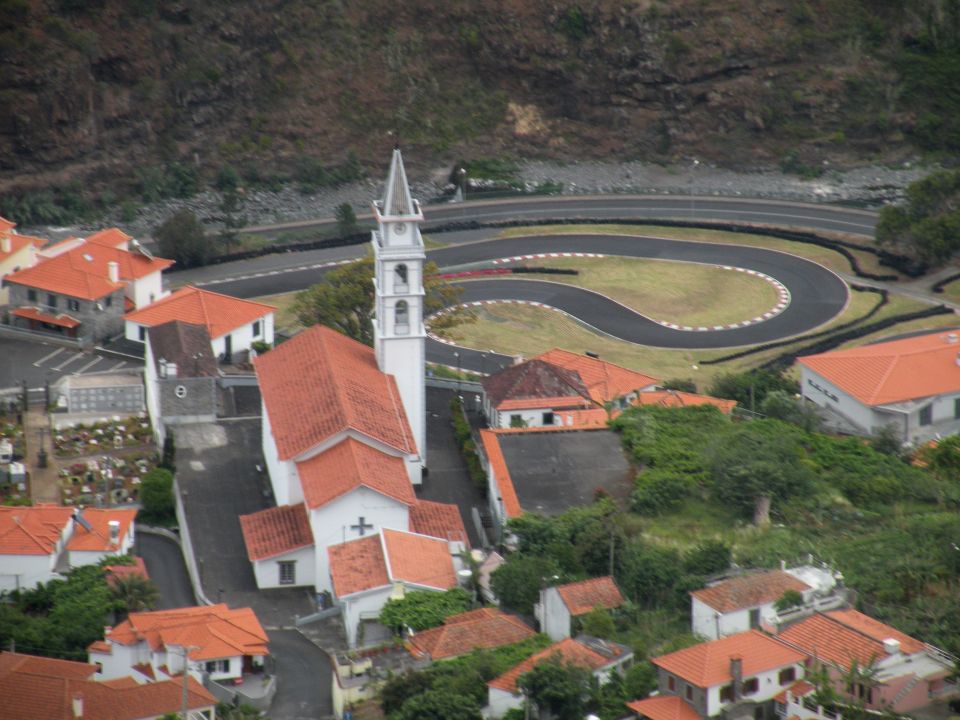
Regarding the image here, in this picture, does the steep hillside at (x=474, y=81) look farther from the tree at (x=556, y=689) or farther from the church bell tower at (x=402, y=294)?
the tree at (x=556, y=689)

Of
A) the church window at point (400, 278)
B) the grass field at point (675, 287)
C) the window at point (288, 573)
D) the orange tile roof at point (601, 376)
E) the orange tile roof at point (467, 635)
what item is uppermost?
the church window at point (400, 278)

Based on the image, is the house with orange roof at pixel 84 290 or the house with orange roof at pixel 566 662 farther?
the house with orange roof at pixel 84 290

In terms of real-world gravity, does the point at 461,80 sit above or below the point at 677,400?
above

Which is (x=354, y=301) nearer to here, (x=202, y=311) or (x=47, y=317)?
(x=202, y=311)

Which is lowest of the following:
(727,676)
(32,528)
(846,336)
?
(727,676)

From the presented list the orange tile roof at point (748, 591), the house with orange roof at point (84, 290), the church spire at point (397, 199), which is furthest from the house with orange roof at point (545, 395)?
the house with orange roof at point (84, 290)

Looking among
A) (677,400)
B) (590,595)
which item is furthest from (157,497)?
(677,400)

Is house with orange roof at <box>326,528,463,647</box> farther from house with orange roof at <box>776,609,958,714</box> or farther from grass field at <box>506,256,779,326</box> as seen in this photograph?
grass field at <box>506,256,779,326</box>
